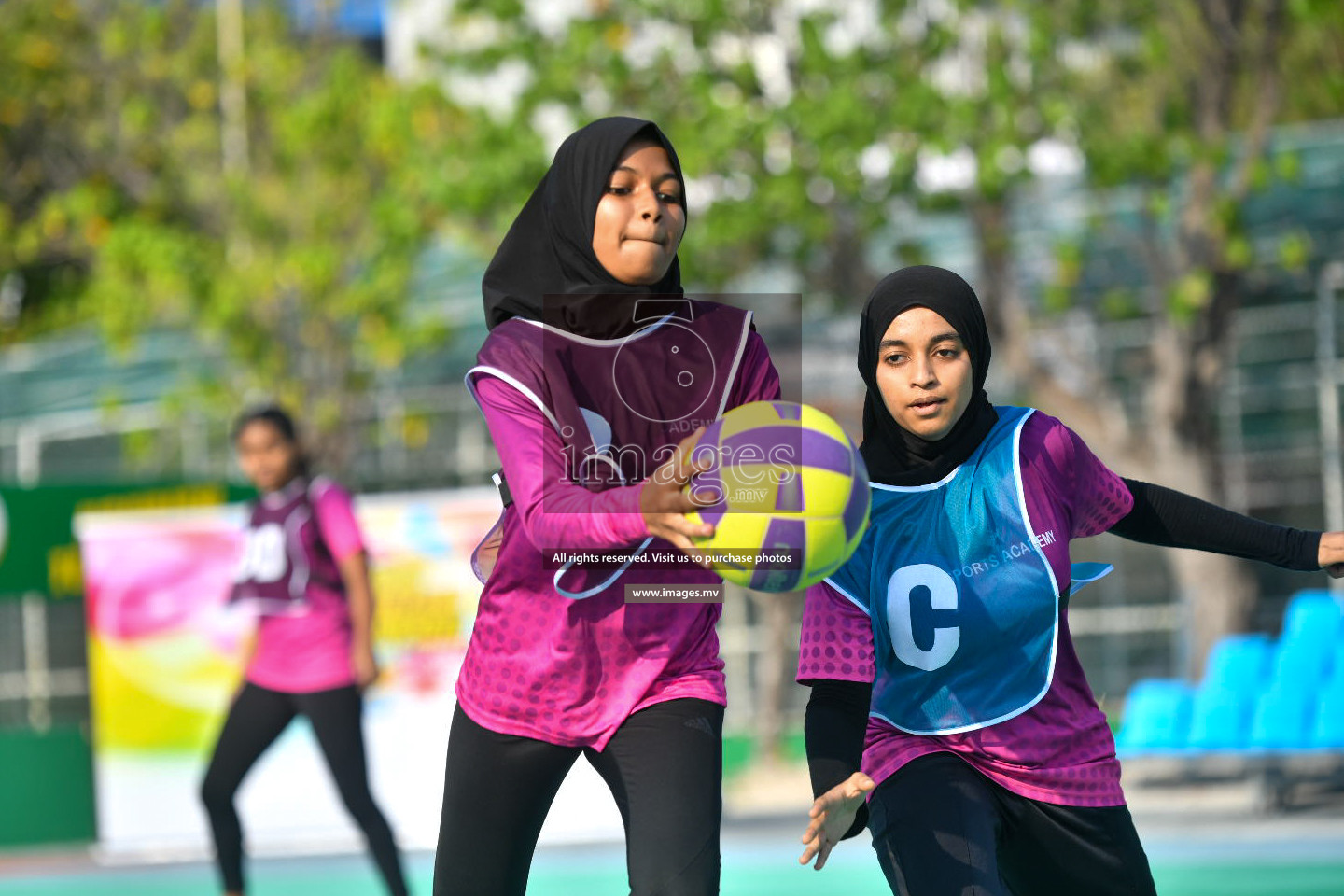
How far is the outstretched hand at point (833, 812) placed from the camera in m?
3.38

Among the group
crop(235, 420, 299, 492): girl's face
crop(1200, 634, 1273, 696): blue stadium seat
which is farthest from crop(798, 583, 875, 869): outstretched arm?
crop(1200, 634, 1273, 696): blue stadium seat

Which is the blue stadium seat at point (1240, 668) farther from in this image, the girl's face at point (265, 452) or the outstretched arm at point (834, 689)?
the outstretched arm at point (834, 689)

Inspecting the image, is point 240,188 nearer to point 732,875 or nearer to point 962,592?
point 732,875

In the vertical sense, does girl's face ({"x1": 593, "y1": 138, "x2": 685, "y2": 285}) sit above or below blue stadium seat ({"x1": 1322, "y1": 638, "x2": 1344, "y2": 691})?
above

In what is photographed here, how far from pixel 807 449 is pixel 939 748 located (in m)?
0.87

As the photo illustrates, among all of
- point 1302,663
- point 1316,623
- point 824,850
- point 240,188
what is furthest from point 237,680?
point 824,850

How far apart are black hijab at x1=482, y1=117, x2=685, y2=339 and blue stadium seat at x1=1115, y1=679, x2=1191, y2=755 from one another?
9179 millimetres

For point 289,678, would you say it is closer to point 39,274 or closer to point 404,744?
point 404,744

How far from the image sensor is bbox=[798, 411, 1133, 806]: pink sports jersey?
12.5ft

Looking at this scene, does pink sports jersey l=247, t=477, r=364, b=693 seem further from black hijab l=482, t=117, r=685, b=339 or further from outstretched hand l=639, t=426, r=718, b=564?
outstretched hand l=639, t=426, r=718, b=564

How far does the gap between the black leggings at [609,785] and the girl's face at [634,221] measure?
0.90 m

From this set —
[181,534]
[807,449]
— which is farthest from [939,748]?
[181,534]

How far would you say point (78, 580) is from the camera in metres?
13.9

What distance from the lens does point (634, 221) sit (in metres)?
3.71
